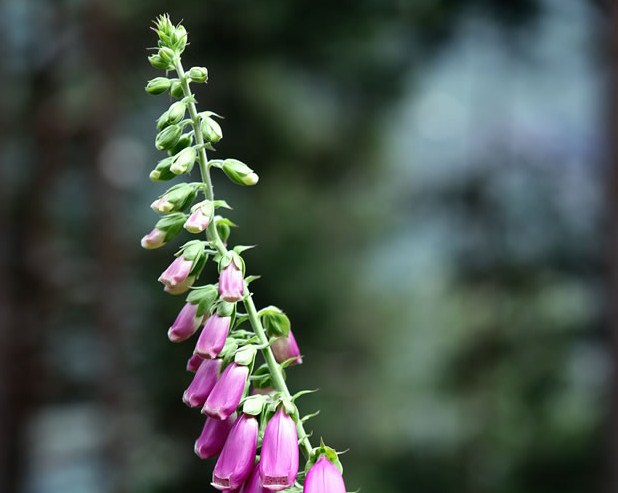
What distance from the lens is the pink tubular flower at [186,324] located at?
3.80 feet

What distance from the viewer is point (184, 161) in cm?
112

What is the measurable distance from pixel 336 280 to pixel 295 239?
24.4 inches

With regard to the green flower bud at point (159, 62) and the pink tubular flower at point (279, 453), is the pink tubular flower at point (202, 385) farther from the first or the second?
the green flower bud at point (159, 62)

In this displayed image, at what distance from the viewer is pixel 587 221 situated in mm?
7953

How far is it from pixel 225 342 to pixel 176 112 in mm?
283

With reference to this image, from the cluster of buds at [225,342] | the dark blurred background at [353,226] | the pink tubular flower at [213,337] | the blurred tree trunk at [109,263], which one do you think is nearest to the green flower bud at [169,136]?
the cluster of buds at [225,342]

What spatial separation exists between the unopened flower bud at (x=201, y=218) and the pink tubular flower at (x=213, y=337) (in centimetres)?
10

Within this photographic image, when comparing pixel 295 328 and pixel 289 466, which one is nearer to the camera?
pixel 289 466

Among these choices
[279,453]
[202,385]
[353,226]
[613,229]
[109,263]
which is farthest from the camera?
[353,226]

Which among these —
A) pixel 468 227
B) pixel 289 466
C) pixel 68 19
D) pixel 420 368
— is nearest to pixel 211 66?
pixel 68 19

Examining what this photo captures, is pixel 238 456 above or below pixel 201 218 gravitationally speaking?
below

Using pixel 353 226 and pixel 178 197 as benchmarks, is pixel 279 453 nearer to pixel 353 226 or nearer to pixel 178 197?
pixel 178 197

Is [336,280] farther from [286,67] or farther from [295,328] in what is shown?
[286,67]

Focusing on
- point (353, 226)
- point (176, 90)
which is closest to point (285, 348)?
point (176, 90)
